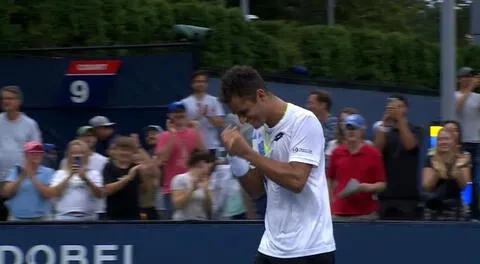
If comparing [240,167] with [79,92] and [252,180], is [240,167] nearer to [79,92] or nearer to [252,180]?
[252,180]

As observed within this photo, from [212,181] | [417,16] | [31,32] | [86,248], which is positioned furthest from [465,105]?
[417,16]

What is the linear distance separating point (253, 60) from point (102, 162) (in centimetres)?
868

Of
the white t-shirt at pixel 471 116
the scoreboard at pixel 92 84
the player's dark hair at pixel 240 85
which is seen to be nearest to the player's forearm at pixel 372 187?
the white t-shirt at pixel 471 116

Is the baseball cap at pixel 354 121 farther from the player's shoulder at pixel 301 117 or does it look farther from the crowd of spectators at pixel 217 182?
the player's shoulder at pixel 301 117

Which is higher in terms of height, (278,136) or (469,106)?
(278,136)

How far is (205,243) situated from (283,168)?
9.17 ft

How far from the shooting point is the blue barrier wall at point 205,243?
316 inches

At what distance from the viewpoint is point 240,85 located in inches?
213

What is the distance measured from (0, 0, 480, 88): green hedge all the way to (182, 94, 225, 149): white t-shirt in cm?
358

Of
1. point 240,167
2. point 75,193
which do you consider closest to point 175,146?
point 75,193

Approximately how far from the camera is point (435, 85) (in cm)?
2289

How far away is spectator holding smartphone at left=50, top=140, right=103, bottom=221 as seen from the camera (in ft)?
27.3

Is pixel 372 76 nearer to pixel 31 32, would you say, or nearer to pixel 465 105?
pixel 31 32

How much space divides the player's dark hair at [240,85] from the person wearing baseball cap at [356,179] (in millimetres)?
3159
